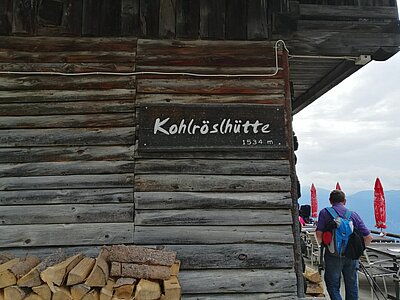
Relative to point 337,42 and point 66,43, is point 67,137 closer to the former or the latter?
point 66,43

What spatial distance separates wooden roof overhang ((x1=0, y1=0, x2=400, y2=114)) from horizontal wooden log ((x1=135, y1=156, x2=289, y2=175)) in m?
1.48

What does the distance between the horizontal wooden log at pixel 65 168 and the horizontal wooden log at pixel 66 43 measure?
136 cm

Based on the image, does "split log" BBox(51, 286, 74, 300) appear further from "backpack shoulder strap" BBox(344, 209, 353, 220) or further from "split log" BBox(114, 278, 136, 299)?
"backpack shoulder strap" BBox(344, 209, 353, 220)

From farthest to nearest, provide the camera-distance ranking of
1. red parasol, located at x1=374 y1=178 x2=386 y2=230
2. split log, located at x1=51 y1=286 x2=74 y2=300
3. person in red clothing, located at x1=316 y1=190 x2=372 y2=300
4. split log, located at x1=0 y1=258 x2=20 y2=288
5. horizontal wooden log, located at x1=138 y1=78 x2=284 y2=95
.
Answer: red parasol, located at x1=374 y1=178 x2=386 y2=230
person in red clothing, located at x1=316 y1=190 x2=372 y2=300
horizontal wooden log, located at x1=138 y1=78 x2=284 y2=95
split log, located at x1=0 y1=258 x2=20 y2=288
split log, located at x1=51 y1=286 x2=74 y2=300

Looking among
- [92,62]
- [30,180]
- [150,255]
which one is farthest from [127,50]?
[150,255]

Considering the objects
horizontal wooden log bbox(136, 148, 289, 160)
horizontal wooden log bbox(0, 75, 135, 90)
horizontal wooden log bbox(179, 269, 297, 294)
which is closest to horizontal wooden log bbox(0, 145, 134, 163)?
horizontal wooden log bbox(136, 148, 289, 160)

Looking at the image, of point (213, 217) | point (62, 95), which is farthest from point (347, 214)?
point (62, 95)

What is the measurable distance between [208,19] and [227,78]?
2.50ft

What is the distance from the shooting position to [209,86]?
4.60 meters

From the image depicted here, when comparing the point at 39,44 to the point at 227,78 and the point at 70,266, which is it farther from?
the point at 70,266

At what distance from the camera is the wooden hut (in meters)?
4.21

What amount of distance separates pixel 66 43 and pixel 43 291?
278 cm

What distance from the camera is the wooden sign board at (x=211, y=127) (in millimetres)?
4383

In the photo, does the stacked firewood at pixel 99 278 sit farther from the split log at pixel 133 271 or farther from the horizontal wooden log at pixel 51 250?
the horizontal wooden log at pixel 51 250
